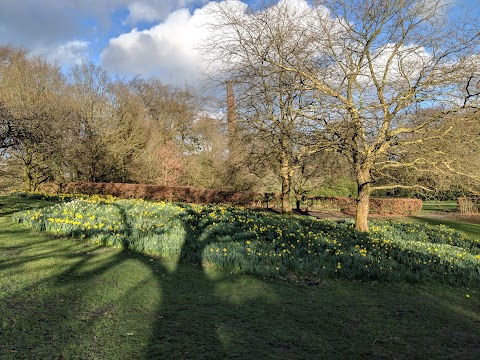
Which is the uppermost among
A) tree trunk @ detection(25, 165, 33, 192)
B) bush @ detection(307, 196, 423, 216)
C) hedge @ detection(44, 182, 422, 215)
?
tree trunk @ detection(25, 165, 33, 192)

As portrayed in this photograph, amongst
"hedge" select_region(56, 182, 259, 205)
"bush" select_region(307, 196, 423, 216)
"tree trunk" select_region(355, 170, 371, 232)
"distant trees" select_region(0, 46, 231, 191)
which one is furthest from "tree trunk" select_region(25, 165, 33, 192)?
"tree trunk" select_region(355, 170, 371, 232)

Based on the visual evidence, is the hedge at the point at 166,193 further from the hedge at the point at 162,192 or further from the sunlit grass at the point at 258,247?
the sunlit grass at the point at 258,247

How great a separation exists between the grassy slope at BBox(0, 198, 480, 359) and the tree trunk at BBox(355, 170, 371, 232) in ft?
15.7

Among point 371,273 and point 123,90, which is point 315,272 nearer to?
point 371,273

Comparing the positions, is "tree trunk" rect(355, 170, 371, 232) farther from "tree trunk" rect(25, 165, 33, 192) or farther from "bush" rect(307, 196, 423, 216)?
"tree trunk" rect(25, 165, 33, 192)

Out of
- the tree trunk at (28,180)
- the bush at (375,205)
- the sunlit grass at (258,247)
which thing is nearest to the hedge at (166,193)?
the tree trunk at (28,180)

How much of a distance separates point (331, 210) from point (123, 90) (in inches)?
720

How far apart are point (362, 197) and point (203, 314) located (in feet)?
26.1

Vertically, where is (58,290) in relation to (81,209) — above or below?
below

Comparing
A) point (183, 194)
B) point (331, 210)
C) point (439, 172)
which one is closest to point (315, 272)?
point (439, 172)

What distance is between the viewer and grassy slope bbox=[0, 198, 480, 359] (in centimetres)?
297

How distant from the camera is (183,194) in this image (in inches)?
848

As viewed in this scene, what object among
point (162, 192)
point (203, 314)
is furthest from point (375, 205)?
point (203, 314)

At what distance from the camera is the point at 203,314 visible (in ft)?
12.3
